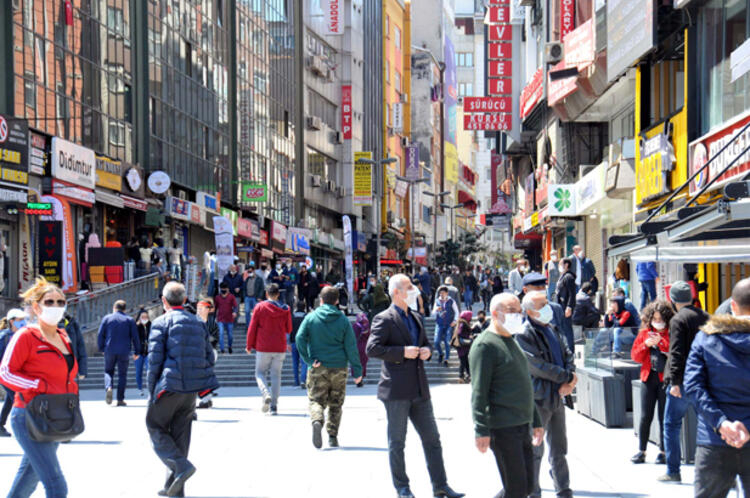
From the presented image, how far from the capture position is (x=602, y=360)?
15.0 metres

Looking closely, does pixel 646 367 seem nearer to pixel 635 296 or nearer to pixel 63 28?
pixel 635 296

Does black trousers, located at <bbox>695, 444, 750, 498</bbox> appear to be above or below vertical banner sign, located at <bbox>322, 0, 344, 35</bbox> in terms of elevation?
below

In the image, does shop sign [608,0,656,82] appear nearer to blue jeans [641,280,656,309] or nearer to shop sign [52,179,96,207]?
blue jeans [641,280,656,309]

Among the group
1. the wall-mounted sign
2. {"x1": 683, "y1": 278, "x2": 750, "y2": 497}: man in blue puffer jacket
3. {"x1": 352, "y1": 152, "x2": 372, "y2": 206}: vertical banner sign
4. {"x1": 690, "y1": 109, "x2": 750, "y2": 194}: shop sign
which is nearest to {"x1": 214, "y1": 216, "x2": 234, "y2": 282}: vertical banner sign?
the wall-mounted sign

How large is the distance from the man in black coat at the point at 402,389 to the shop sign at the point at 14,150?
20.9m

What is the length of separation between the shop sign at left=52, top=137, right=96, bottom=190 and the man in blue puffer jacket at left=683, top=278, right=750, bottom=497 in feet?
88.9

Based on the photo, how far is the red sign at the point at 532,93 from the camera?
3830 centimetres

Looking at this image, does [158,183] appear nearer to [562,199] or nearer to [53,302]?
[562,199]

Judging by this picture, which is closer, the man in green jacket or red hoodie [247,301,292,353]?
the man in green jacket

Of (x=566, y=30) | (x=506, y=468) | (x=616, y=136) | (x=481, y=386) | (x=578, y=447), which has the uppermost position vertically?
(x=566, y=30)

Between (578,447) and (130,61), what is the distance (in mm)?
30065

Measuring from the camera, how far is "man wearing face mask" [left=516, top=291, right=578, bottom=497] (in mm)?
8289

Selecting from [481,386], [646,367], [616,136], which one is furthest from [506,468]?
[616,136]

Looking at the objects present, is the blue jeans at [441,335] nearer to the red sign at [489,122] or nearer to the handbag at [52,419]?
the handbag at [52,419]
